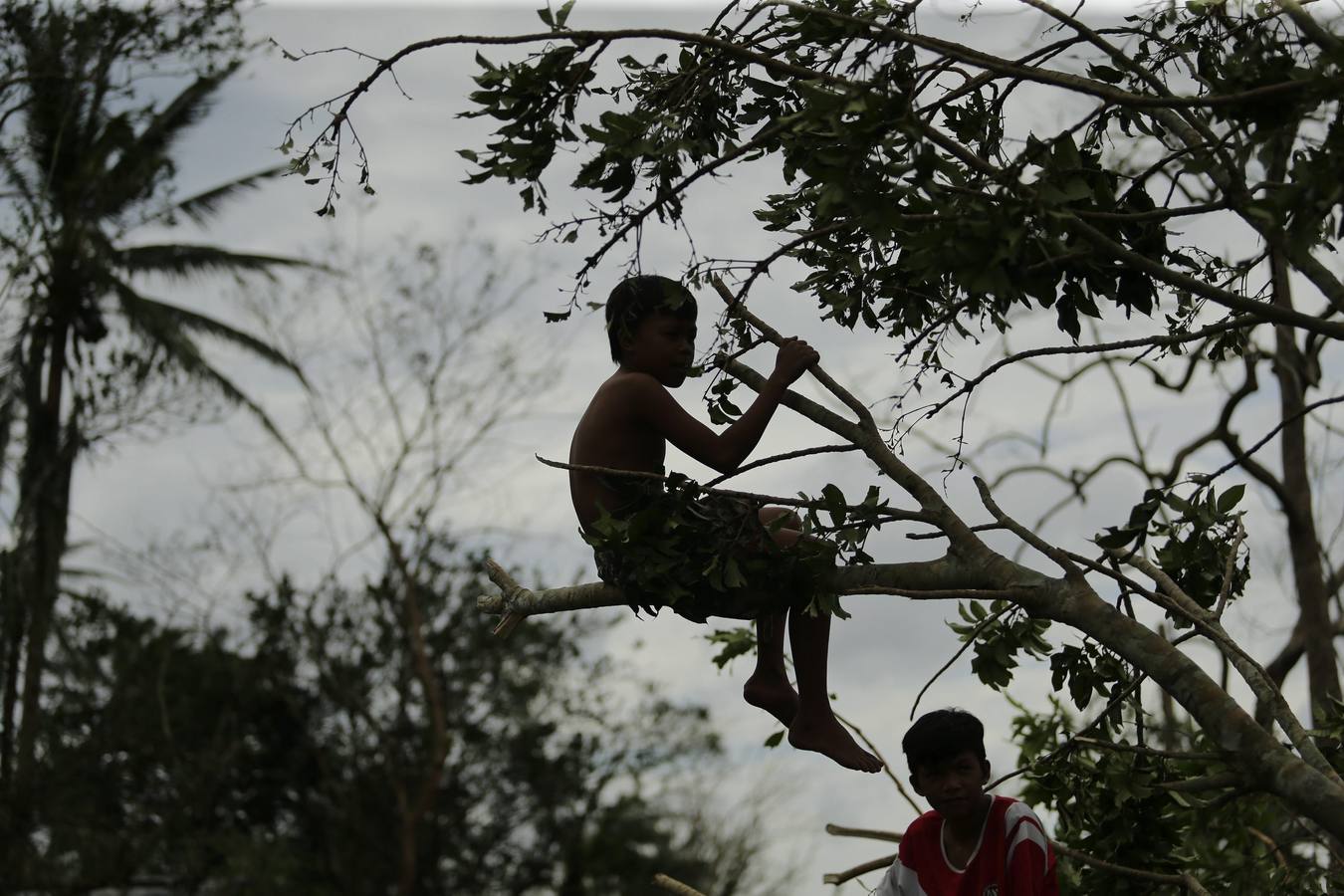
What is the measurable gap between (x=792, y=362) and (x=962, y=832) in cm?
153

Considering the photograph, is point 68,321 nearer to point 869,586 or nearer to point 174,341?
point 174,341

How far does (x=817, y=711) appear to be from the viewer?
4414 mm

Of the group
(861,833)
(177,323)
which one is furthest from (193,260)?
(861,833)

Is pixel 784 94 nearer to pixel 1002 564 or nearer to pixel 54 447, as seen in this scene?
pixel 1002 564

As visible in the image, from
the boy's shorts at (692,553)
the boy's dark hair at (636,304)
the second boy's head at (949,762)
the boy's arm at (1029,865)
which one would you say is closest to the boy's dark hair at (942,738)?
the second boy's head at (949,762)

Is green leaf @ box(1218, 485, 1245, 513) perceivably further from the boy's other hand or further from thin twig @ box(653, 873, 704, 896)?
thin twig @ box(653, 873, 704, 896)

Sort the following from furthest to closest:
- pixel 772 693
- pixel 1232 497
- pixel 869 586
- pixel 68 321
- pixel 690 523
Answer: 1. pixel 68 321
2. pixel 1232 497
3. pixel 772 693
4. pixel 690 523
5. pixel 869 586

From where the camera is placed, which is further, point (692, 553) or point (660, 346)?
point (660, 346)

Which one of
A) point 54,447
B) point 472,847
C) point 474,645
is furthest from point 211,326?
point 472,847

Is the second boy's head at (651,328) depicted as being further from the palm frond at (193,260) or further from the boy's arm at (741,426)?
the palm frond at (193,260)

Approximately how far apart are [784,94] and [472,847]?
1996cm

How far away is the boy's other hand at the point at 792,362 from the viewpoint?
3944mm

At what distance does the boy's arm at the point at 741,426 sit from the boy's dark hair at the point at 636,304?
0.29m

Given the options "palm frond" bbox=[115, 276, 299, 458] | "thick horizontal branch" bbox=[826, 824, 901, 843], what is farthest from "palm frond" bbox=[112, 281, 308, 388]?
"thick horizontal branch" bbox=[826, 824, 901, 843]
